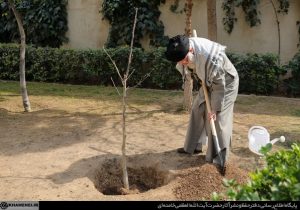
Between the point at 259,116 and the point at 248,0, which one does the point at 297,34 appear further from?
the point at 259,116

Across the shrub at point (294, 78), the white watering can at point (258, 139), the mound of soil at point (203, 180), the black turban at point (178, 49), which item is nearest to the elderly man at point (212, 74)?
the black turban at point (178, 49)

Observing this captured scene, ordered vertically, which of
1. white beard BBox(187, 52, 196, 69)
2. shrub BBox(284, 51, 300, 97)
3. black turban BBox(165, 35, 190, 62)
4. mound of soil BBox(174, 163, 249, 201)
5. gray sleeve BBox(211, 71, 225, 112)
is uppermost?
black turban BBox(165, 35, 190, 62)

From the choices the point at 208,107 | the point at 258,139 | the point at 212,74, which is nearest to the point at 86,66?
the point at 258,139

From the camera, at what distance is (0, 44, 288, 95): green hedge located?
936 cm

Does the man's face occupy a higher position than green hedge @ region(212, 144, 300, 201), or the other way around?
the man's face

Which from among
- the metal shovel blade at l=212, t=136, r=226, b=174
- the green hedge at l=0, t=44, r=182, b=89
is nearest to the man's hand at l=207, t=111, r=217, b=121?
the metal shovel blade at l=212, t=136, r=226, b=174

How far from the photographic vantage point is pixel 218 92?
4.99 m

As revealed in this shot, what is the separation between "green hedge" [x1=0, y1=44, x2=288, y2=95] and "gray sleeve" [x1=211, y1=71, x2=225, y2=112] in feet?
14.9

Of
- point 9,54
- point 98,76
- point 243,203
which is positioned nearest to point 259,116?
point 98,76

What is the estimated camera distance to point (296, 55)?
9680 mm

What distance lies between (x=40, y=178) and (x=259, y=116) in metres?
4.07

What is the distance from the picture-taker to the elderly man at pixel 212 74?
477cm

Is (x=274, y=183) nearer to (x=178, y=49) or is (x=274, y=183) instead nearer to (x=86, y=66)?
(x=178, y=49)

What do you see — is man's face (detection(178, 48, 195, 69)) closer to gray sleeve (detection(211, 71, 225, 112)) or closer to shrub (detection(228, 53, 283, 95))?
gray sleeve (detection(211, 71, 225, 112))
